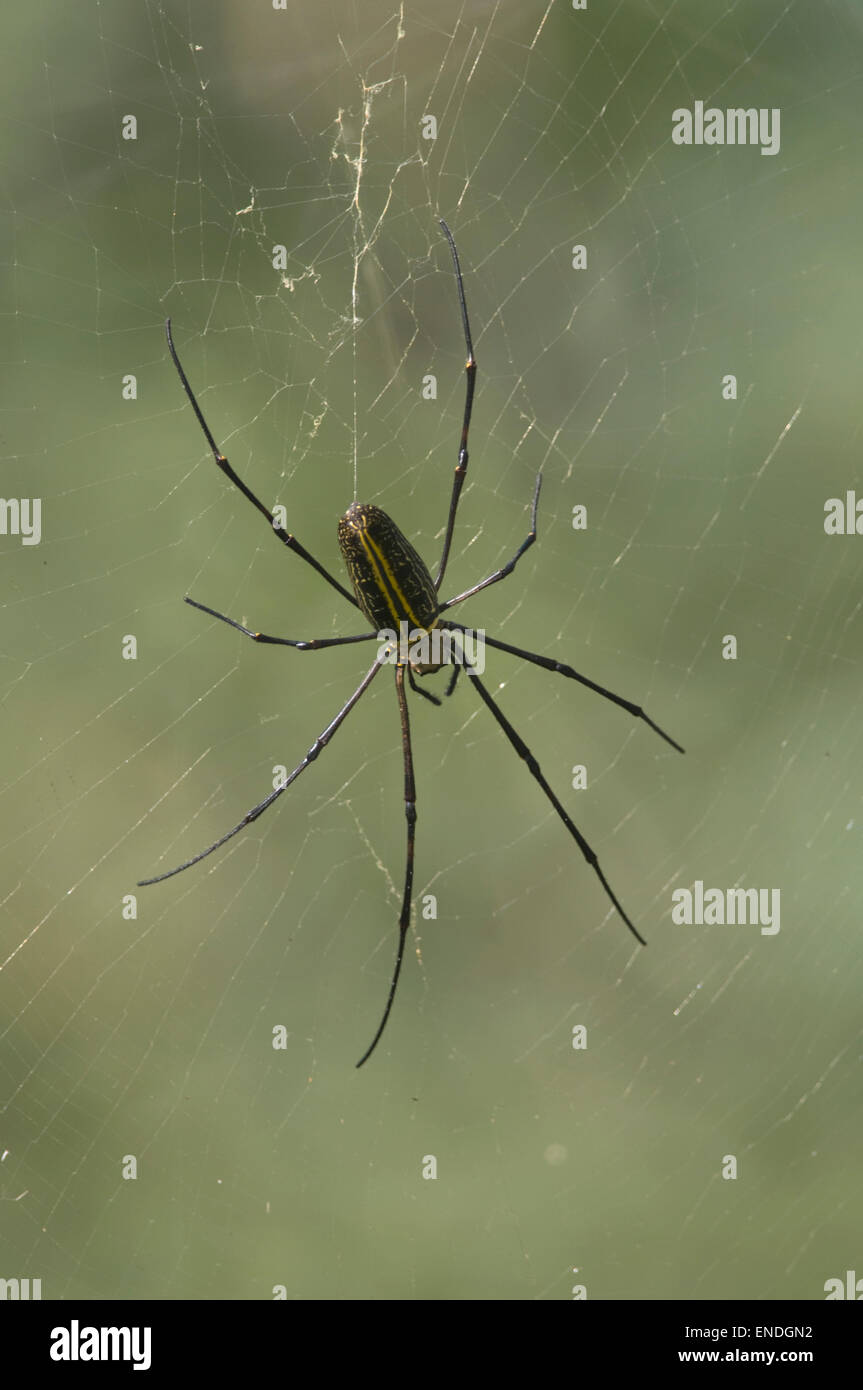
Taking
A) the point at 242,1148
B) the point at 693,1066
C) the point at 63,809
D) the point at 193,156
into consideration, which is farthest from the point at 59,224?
the point at 693,1066

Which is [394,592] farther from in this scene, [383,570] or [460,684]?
[460,684]

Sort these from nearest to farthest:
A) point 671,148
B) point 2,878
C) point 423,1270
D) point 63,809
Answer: point 2,878 → point 63,809 → point 423,1270 → point 671,148

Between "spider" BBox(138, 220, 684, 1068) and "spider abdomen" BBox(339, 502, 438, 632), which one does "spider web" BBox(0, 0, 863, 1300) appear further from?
"spider abdomen" BBox(339, 502, 438, 632)

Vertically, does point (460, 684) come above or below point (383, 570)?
above

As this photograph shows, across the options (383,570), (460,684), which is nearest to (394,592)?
(383,570)

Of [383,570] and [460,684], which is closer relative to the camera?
[383,570]
